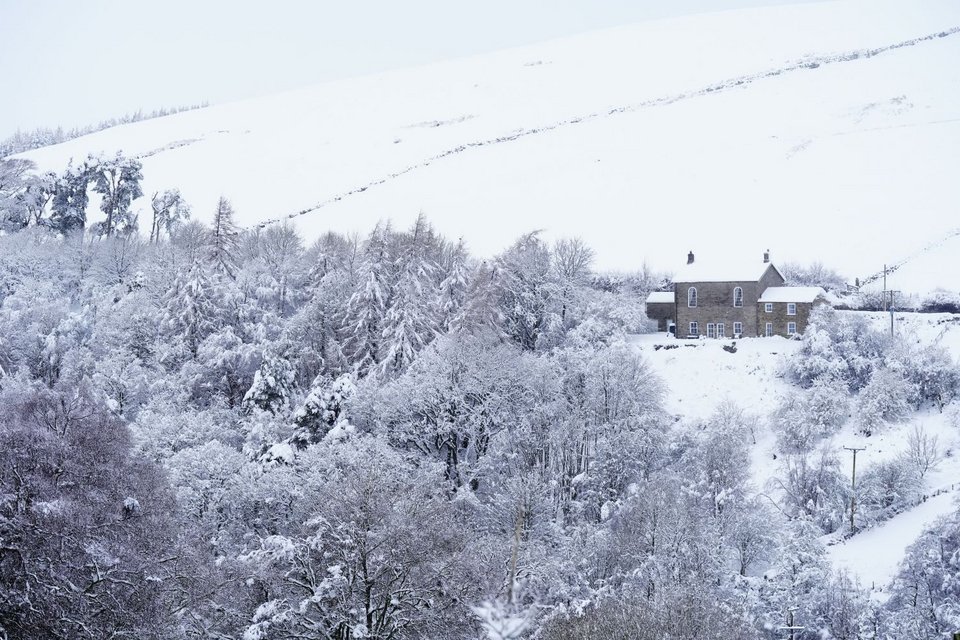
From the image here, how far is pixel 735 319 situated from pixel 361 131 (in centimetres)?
7505

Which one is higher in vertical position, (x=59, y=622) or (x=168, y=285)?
(x=168, y=285)

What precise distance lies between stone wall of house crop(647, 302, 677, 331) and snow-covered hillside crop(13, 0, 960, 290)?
8.09 m

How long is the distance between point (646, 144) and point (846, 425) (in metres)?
60.4

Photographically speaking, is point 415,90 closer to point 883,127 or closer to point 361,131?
point 361,131

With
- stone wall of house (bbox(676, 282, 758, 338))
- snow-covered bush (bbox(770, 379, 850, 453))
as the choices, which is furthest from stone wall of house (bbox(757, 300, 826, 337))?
Answer: snow-covered bush (bbox(770, 379, 850, 453))

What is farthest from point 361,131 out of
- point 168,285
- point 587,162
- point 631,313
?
point 631,313

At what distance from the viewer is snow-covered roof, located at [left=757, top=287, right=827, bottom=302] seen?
57.1 m

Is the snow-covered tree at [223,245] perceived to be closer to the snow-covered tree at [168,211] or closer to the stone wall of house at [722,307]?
the snow-covered tree at [168,211]

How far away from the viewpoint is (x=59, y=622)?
2172 centimetres

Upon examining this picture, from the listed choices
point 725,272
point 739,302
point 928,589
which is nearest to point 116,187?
point 725,272

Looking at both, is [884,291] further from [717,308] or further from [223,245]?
[223,245]

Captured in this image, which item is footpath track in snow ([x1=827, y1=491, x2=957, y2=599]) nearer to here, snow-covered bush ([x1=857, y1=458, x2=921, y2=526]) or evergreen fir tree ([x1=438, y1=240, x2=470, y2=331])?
snow-covered bush ([x1=857, y1=458, x2=921, y2=526])

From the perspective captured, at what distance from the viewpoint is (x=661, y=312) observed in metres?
63.4

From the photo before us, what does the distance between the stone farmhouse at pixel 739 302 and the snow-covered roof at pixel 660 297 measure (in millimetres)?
1493
